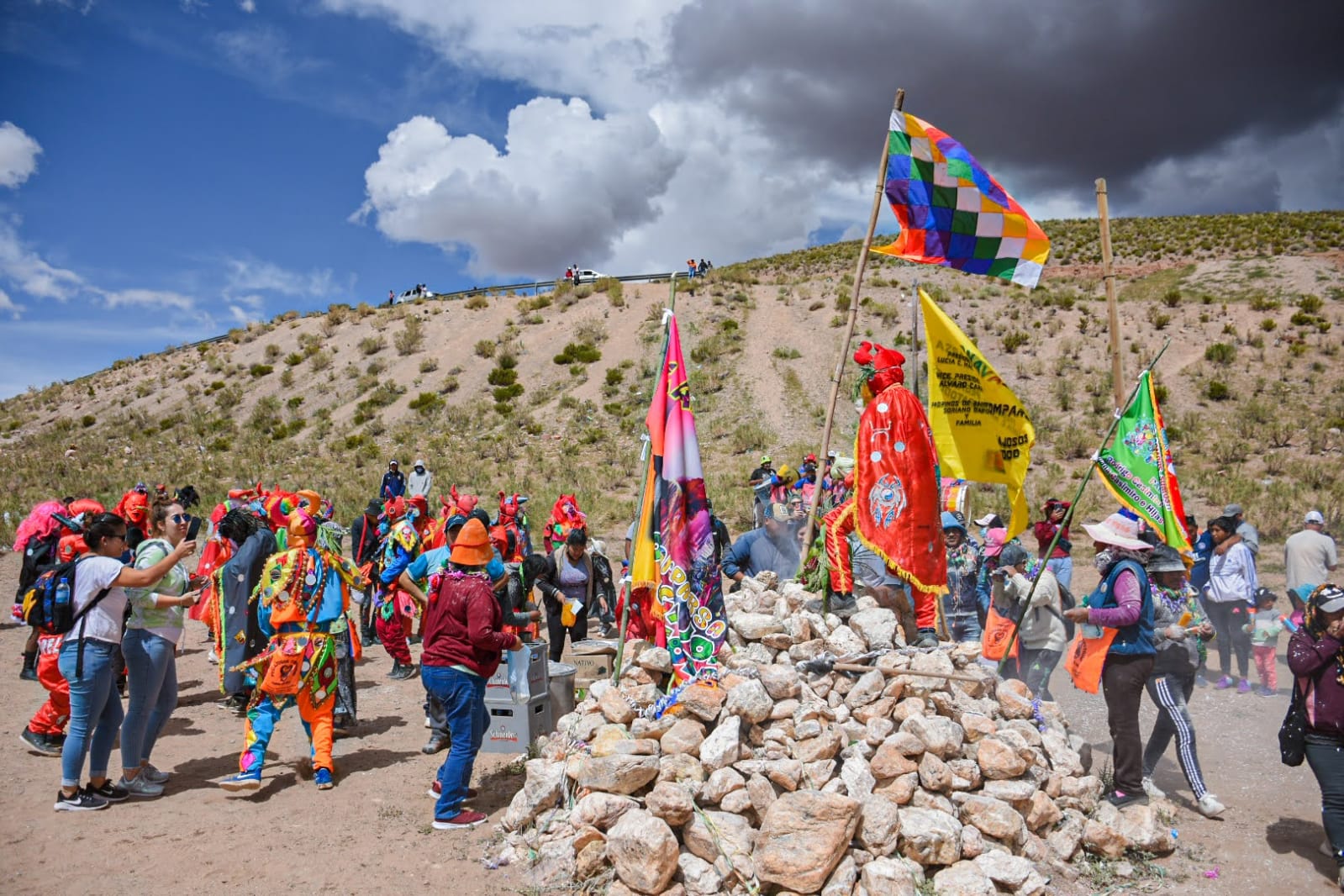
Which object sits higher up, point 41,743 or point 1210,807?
point 41,743

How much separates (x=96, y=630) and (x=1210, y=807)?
24.0 feet

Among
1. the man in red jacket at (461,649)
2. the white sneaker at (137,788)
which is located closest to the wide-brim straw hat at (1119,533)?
the man in red jacket at (461,649)

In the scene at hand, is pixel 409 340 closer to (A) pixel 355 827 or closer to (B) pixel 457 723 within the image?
(A) pixel 355 827

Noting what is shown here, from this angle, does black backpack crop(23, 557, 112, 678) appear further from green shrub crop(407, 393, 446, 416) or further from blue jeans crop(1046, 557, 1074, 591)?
green shrub crop(407, 393, 446, 416)

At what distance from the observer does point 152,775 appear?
6254 mm

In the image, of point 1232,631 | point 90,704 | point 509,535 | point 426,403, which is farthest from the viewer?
point 426,403

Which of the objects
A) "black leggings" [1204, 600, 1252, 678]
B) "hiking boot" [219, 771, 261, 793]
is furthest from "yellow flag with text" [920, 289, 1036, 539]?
"hiking boot" [219, 771, 261, 793]

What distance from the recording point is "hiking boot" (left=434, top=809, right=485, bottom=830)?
5477 millimetres

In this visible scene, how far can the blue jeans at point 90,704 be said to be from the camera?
5.38m

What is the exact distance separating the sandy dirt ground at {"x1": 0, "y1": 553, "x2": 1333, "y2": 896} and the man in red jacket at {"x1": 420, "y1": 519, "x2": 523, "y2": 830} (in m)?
0.41

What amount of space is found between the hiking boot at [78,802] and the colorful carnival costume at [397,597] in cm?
271

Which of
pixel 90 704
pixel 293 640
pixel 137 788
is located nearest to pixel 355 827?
pixel 293 640

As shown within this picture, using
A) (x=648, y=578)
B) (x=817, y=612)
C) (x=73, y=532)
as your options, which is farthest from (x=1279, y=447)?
(x=73, y=532)

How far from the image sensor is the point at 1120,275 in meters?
39.3
